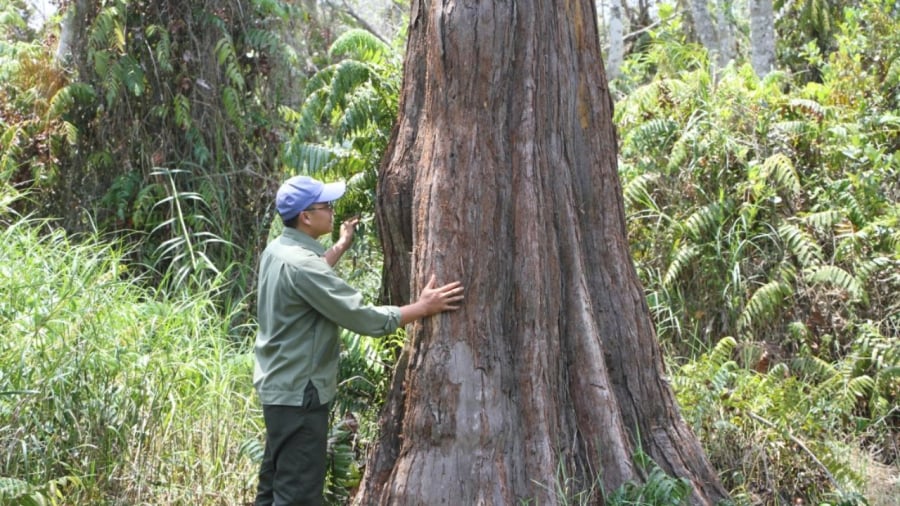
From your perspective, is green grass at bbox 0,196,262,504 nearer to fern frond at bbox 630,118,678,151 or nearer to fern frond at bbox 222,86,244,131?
fern frond at bbox 222,86,244,131

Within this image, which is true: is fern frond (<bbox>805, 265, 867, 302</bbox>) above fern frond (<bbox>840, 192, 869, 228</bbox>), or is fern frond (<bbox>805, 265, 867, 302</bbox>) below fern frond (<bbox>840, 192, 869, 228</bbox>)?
below

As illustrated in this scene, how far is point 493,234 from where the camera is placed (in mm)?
5070

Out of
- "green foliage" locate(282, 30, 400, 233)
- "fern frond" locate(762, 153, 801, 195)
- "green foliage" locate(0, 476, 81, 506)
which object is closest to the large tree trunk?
"green foliage" locate(282, 30, 400, 233)

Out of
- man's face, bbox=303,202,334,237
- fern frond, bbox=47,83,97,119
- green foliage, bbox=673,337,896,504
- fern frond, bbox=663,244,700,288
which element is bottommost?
green foliage, bbox=673,337,896,504

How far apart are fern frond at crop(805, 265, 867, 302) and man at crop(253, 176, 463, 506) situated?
395 centimetres

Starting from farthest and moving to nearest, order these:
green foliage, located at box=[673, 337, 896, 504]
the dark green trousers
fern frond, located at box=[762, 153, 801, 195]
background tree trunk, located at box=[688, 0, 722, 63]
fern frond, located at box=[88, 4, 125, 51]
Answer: background tree trunk, located at box=[688, 0, 722, 63], fern frond, located at box=[88, 4, 125, 51], fern frond, located at box=[762, 153, 801, 195], green foliage, located at box=[673, 337, 896, 504], the dark green trousers

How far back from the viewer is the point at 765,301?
26.0ft

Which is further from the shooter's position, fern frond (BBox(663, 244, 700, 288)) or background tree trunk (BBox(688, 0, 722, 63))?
background tree trunk (BBox(688, 0, 722, 63))

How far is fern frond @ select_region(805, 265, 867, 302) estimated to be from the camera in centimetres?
766

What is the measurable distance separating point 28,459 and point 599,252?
333 cm

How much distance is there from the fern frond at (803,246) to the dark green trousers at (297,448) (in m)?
4.64

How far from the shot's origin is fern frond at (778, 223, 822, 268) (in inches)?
319

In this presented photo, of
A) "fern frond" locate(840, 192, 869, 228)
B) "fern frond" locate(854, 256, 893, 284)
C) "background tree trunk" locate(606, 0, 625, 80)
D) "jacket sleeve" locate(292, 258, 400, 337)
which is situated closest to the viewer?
"jacket sleeve" locate(292, 258, 400, 337)

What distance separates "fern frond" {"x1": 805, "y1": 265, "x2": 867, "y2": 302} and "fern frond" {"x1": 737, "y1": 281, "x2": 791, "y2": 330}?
23 centimetres
